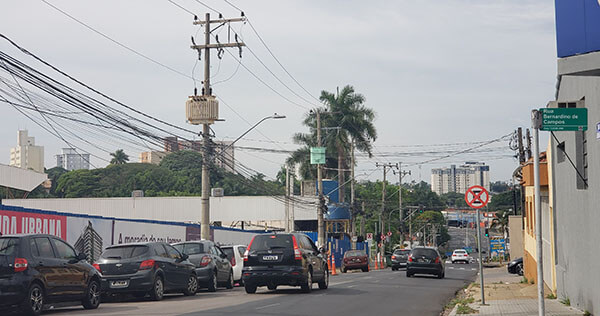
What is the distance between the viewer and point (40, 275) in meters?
15.0

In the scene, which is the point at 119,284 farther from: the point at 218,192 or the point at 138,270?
the point at 218,192

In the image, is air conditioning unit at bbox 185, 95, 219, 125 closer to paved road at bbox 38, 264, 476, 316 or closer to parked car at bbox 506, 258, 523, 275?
paved road at bbox 38, 264, 476, 316

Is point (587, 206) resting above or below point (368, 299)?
above

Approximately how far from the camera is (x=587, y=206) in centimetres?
1444

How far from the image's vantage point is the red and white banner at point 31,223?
22.6m

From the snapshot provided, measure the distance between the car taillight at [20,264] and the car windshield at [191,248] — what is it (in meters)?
9.64

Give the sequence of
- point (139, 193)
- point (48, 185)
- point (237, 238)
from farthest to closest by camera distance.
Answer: point (48, 185), point (139, 193), point (237, 238)

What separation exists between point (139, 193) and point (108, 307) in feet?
173

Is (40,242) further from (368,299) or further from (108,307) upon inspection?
(368,299)

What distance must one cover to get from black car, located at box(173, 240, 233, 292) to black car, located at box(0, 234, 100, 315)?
6.32 metres

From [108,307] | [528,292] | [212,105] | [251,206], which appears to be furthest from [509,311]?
[251,206]

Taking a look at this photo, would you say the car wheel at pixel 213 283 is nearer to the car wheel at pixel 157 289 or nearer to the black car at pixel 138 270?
the black car at pixel 138 270

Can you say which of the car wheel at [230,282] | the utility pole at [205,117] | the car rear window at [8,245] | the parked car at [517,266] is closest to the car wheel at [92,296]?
the car rear window at [8,245]

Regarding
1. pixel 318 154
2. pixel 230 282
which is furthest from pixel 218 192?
pixel 230 282
